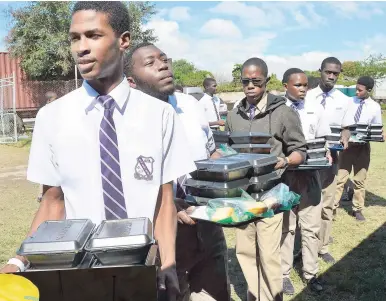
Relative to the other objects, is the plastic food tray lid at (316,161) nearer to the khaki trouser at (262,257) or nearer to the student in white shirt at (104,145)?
the khaki trouser at (262,257)

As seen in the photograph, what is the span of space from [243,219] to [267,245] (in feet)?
4.50

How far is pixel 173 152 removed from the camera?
6.29ft

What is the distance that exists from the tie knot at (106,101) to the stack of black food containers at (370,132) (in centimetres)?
520

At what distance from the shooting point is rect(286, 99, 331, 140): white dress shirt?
455cm

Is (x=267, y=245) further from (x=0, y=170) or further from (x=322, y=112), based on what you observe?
(x=0, y=170)

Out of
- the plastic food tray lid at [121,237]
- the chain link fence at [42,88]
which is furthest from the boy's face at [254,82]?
the chain link fence at [42,88]

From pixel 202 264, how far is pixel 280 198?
759 mm

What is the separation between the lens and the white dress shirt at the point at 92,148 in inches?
70.4

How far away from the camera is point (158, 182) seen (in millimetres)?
1856

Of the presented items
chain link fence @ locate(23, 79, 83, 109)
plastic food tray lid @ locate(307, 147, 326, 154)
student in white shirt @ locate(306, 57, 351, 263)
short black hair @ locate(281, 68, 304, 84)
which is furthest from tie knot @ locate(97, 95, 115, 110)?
chain link fence @ locate(23, 79, 83, 109)

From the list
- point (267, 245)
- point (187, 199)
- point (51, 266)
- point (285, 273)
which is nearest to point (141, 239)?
point (51, 266)

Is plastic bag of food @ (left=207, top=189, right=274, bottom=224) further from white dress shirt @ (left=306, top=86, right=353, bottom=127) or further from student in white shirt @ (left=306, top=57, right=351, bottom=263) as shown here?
white dress shirt @ (left=306, top=86, right=353, bottom=127)

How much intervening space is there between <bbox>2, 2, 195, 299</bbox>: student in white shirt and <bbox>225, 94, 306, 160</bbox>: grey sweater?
72.0 inches

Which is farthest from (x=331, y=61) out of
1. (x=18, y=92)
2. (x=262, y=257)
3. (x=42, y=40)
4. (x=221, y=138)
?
(x=42, y=40)
